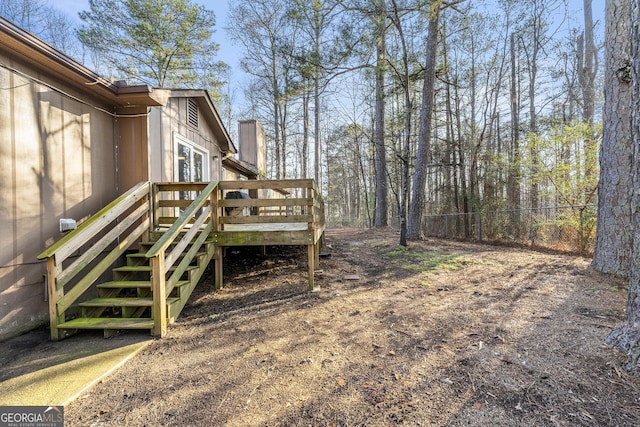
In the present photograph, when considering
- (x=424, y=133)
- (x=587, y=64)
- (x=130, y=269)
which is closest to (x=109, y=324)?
(x=130, y=269)

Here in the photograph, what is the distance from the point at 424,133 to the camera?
856cm

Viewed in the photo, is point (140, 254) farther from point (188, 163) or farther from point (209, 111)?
point (209, 111)

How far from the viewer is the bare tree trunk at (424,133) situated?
320 inches

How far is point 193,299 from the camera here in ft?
14.0

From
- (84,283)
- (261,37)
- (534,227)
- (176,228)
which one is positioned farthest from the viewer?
(261,37)

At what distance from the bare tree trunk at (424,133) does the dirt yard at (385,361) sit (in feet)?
14.7

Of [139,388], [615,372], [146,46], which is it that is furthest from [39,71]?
[146,46]

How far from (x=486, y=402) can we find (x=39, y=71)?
18.5ft

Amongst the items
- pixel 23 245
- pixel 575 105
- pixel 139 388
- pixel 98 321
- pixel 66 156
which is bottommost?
pixel 139 388

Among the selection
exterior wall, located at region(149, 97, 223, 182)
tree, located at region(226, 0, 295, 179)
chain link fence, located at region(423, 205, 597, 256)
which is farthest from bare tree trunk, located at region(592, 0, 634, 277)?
tree, located at region(226, 0, 295, 179)

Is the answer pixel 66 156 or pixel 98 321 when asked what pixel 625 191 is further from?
pixel 66 156

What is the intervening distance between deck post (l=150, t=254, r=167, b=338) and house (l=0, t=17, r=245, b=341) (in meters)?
1.63

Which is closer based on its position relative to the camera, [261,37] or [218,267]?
[218,267]

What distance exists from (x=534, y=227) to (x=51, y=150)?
36.7ft
